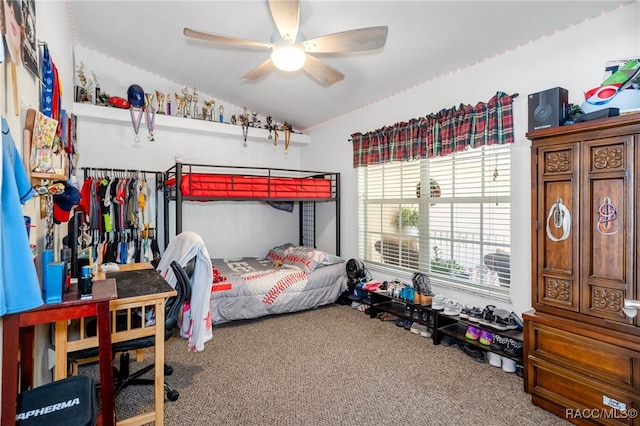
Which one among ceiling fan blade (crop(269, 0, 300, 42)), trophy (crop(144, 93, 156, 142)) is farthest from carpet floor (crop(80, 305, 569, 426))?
trophy (crop(144, 93, 156, 142))

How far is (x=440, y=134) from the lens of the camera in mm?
3275

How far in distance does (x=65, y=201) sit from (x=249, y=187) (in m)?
2.09

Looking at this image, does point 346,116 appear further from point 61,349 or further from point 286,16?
point 61,349

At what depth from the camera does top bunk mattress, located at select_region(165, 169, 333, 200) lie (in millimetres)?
3604

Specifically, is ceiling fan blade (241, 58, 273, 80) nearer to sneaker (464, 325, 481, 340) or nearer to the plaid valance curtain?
the plaid valance curtain

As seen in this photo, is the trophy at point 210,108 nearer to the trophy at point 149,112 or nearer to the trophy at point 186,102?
the trophy at point 186,102

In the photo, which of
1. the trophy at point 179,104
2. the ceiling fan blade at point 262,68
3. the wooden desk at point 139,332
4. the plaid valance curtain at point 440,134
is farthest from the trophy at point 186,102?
the wooden desk at point 139,332

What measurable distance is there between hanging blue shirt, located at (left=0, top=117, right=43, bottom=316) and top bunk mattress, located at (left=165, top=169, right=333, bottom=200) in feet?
7.99

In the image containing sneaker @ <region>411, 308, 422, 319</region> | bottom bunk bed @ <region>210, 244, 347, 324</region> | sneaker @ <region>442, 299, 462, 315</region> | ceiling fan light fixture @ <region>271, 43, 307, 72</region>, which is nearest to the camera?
ceiling fan light fixture @ <region>271, 43, 307, 72</region>

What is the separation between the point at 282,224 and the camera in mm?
5621

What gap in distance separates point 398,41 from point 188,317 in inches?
111

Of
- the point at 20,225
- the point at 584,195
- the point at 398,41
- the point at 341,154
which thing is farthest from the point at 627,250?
the point at 341,154

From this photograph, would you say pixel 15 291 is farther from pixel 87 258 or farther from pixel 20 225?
pixel 87 258

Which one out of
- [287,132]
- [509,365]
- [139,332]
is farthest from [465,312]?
[287,132]
